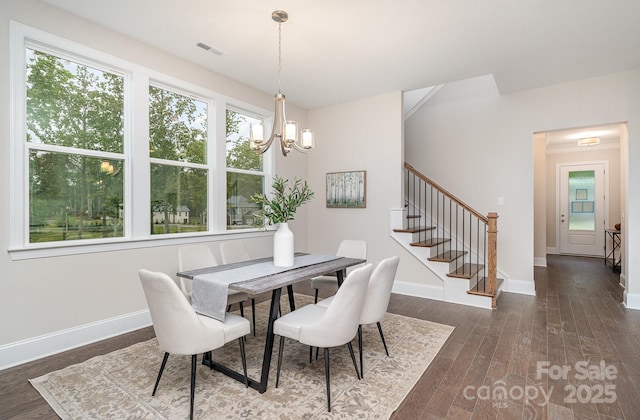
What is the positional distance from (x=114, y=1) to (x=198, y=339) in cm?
280

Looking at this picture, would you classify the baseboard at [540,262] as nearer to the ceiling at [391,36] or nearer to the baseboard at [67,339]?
the ceiling at [391,36]

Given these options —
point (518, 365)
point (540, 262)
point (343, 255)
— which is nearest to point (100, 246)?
point (343, 255)

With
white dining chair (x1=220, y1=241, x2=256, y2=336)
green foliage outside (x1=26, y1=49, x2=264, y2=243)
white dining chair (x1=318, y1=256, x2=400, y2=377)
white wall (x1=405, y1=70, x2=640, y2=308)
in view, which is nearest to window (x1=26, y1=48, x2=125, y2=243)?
green foliage outside (x1=26, y1=49, x2=264, y2=243)

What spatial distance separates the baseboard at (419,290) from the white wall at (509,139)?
4.24 feet

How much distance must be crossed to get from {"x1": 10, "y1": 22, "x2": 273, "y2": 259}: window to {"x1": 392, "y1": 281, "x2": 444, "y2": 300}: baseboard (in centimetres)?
260

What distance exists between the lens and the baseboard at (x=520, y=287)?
4.50m

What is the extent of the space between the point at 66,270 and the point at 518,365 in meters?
3.87

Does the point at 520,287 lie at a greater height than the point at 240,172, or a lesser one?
lesser

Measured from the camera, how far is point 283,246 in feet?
8.90

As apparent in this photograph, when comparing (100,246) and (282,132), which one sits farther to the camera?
(100,246)

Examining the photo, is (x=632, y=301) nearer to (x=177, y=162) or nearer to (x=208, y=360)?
(x=208, y=360)

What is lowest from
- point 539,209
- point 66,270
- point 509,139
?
point 66,270

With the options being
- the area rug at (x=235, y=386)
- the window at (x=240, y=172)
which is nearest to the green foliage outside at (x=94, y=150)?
the window at (x=240, y=172)

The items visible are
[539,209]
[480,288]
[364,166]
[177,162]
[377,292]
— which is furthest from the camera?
[539,209]
